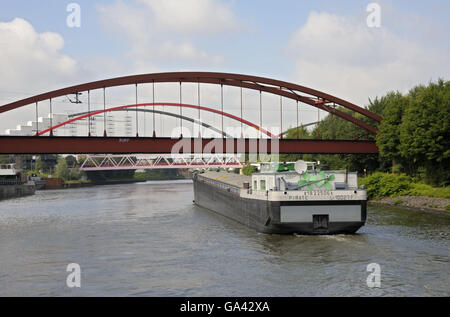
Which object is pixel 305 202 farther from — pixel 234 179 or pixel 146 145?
pixel 234 179

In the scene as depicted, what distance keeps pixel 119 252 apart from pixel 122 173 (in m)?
106

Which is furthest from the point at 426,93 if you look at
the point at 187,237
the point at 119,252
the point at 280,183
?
the point at 119,252

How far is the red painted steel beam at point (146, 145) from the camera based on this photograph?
34.6 metres

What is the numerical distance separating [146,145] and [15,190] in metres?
40.6

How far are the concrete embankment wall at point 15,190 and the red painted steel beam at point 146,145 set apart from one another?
3549cm

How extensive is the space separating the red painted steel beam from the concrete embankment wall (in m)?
35.5

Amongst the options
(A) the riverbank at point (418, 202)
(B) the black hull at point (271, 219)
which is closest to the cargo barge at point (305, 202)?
(B) the black hull at point (271, 219)

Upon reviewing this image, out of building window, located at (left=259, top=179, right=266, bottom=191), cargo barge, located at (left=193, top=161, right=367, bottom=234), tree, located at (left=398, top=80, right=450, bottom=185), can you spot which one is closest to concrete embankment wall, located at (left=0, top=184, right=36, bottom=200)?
cargo barge, located at (left=193, top=161, right=367, bottom=234)

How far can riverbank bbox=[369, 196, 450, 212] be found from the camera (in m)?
34.2

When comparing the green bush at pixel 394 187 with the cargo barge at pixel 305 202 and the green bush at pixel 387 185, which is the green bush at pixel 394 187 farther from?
the cargo barge at pixel 305 202
